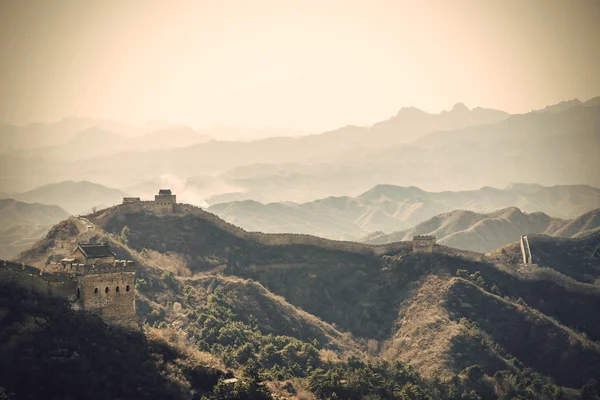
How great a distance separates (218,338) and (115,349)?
24014 mm

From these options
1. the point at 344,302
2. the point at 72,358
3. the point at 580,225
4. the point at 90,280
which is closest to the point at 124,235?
the point at 344,302

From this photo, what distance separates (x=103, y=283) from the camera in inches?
2119

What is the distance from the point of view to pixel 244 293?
9050 cm

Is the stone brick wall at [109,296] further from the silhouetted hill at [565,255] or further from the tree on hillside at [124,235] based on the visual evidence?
the silhouetted hill at [565,255]

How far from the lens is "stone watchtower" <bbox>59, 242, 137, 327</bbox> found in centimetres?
5284

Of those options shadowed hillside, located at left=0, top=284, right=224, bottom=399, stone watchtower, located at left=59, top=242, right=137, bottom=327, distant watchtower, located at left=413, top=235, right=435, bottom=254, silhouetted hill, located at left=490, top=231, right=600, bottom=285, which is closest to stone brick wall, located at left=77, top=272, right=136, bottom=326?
stone watchtower, located at left=59, top=242, right=137, bottom=327

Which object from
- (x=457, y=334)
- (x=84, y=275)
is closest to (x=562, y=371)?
(x=457, y=334)

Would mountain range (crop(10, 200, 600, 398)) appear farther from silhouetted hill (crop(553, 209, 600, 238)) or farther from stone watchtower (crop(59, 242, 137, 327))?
silhouetted hill (crop(553, 209, 600, 238))

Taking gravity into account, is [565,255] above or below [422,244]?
below

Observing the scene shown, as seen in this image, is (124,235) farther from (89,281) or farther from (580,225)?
Answer: (580,225)

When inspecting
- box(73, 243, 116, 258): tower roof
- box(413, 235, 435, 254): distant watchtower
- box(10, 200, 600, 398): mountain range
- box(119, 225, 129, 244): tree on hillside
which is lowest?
box(10, 200, 600, 398): mountain range

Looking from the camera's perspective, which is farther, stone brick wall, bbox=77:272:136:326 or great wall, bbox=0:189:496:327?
stone brick wall, bbox=77:272:136:326

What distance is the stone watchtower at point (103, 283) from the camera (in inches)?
2080

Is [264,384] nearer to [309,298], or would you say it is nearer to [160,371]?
[160,371]
